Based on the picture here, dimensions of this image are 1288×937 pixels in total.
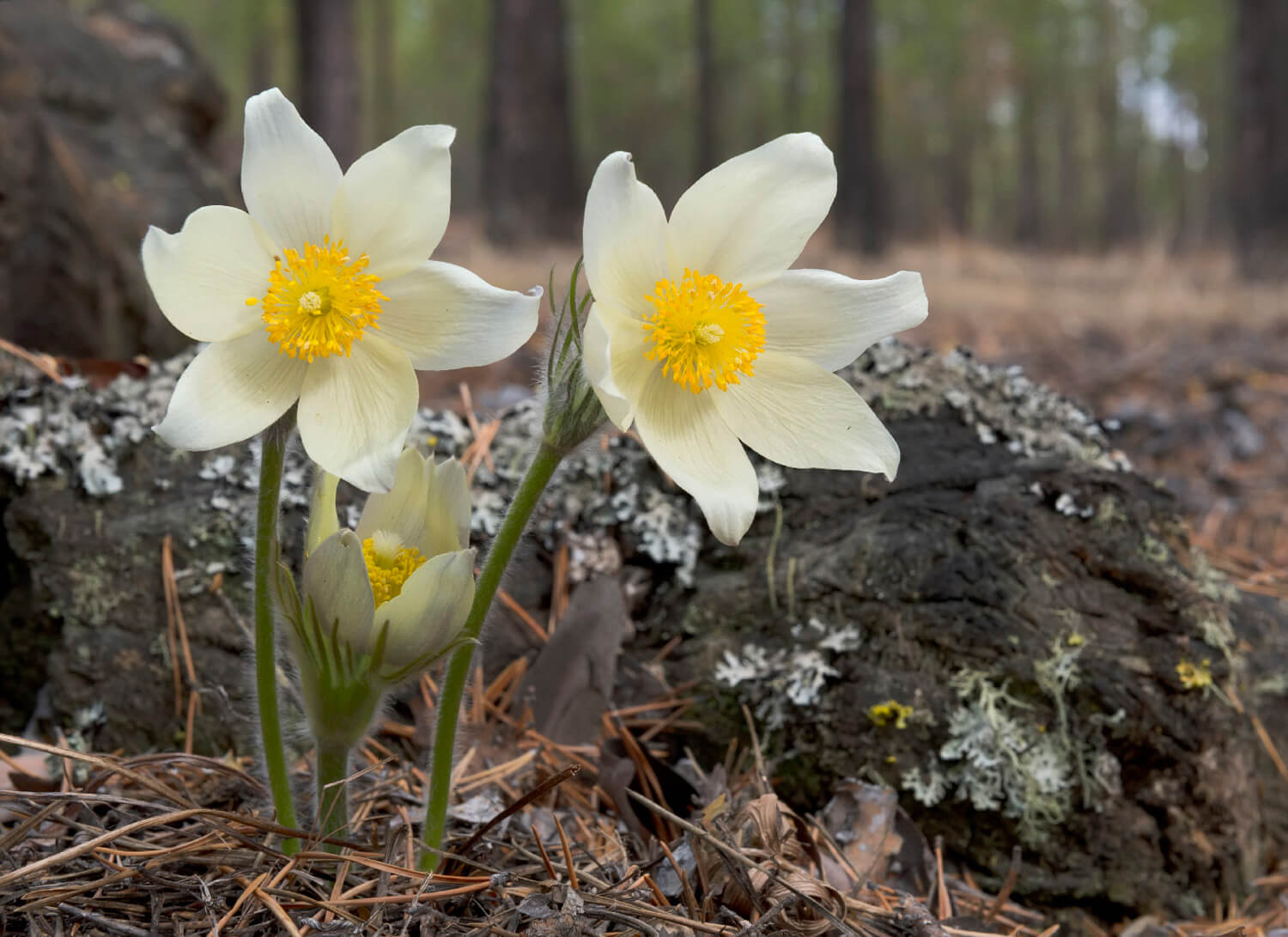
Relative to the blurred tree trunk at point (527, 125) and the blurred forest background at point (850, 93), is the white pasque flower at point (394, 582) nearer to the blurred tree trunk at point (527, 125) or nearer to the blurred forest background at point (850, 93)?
the blurred forest background at point (850, 93)

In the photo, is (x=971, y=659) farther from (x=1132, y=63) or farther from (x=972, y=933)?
(x=1132, y=63)

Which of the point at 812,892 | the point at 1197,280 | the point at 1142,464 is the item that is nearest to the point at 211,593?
the point at 812,892

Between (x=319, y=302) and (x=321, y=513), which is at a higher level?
(x=319, y=302)

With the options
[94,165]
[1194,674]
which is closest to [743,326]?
[1194,674]

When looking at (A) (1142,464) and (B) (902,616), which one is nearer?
(B) (902,616)

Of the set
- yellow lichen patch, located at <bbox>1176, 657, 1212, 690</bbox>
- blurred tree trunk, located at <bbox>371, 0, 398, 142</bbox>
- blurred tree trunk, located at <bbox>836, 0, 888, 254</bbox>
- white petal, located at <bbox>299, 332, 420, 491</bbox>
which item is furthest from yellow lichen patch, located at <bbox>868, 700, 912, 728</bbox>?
blurred tree trunk, located at <bbox>371, 0, 398, 142</bbox>

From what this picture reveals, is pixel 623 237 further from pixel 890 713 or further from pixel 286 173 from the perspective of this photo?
pixel 890 713

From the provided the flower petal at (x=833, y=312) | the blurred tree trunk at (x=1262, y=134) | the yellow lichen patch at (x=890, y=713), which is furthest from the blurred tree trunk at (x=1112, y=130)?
the flower petal at (x=833, y=312)
